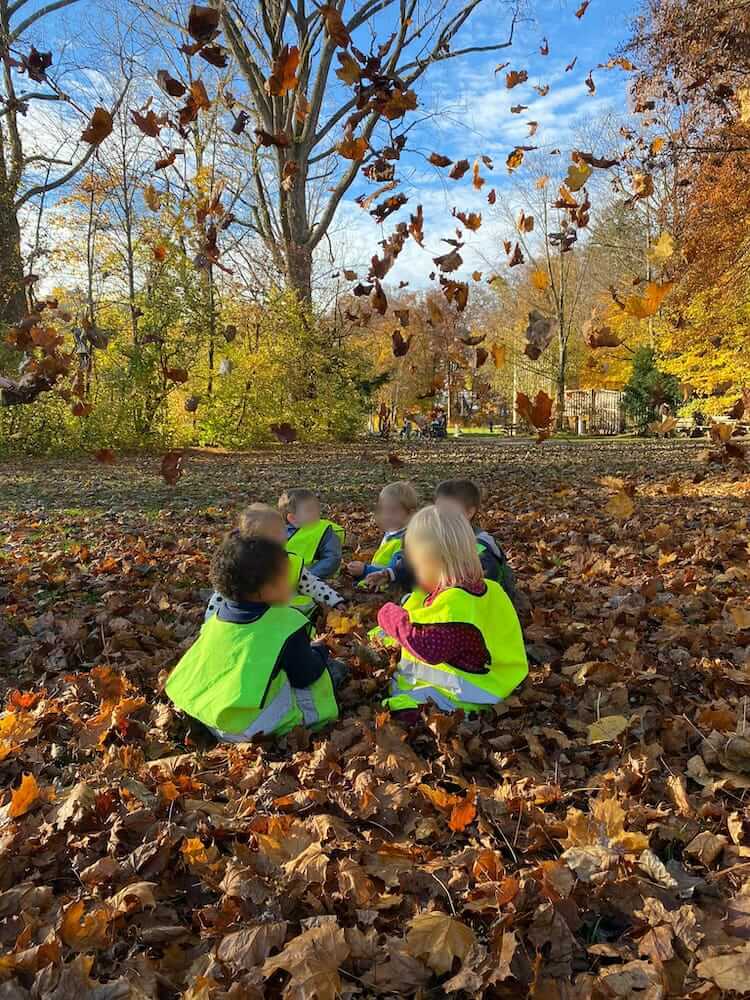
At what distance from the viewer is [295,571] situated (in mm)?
4270

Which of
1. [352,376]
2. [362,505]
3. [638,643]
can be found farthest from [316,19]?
[638,643]

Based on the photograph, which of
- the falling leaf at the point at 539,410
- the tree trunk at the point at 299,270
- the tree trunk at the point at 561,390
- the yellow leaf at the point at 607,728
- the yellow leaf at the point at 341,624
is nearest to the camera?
the yellow leaf at the point at 607,728

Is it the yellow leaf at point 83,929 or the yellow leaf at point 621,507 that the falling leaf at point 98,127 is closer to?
the yellow leaf at point 83,929

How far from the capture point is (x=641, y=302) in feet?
18.8

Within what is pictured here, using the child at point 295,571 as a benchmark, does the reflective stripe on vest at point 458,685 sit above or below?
below

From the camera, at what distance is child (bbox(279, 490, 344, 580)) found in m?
4.83

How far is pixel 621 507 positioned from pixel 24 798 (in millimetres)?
6679

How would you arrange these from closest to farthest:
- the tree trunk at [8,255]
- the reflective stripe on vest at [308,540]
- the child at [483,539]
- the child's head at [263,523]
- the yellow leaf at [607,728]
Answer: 1. the yellow leaf at [607,728]
2. the child's head at [263,523]
3. the child at [483,539]
4. the reflective stripe on vest at [308,540]
5. the tree trunk at [8,255]

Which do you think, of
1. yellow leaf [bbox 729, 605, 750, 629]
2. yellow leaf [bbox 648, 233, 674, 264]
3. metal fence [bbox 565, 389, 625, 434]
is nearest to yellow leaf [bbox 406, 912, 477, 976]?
yellow leaf [bbox 729, 605, 750, 629]

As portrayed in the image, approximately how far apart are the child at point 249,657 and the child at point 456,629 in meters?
0.49

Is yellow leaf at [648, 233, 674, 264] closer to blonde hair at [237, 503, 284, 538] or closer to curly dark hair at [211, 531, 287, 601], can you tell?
blonde hair at [237, 503, 284, 538]

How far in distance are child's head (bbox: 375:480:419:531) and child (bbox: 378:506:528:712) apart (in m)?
1.60

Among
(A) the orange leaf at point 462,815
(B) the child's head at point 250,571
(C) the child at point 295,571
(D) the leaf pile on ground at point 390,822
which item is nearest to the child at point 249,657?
(B) the child's head at point 250,571

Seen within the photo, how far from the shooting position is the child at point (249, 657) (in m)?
2.87
